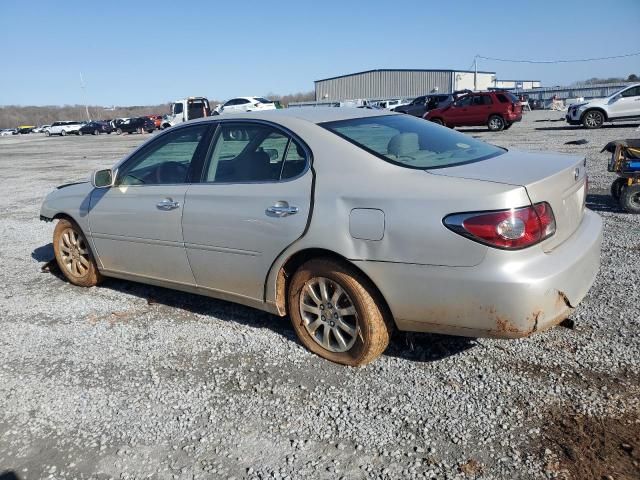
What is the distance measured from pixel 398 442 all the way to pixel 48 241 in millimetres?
6132

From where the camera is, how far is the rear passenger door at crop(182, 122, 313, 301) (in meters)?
3.44

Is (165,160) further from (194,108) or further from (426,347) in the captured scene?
(194,108)

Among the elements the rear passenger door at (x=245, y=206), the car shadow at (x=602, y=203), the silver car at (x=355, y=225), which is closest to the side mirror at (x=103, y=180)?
the silver car at (x=355, y=225)

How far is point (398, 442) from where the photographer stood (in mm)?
2658

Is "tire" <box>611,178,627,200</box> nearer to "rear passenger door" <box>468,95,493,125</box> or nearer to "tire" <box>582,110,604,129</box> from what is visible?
"tire" <box>582,110,604,129</box>

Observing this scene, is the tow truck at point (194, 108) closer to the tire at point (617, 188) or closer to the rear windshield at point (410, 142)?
the tire at point (617, 188)

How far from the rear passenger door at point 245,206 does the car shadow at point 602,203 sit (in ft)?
17.2

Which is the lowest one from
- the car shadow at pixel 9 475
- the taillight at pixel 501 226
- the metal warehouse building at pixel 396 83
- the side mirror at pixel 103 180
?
the car shadow at pixel 9 475

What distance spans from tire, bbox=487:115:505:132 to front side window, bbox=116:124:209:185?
21690 millimetres

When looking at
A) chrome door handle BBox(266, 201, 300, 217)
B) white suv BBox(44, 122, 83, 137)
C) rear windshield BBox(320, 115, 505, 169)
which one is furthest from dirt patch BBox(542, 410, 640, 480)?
white suv BBox(44, 122, 83, 137)

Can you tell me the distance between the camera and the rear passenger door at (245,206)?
11.3 feet

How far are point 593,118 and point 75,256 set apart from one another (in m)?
21.1

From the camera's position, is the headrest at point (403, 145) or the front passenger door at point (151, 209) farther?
the front passenger door at point (151, 209)

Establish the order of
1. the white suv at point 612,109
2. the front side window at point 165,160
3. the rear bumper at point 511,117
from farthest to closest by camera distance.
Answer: the rear bumper at point 511,117 < the white suv at point 612,109 < the front side window at point 165,160
